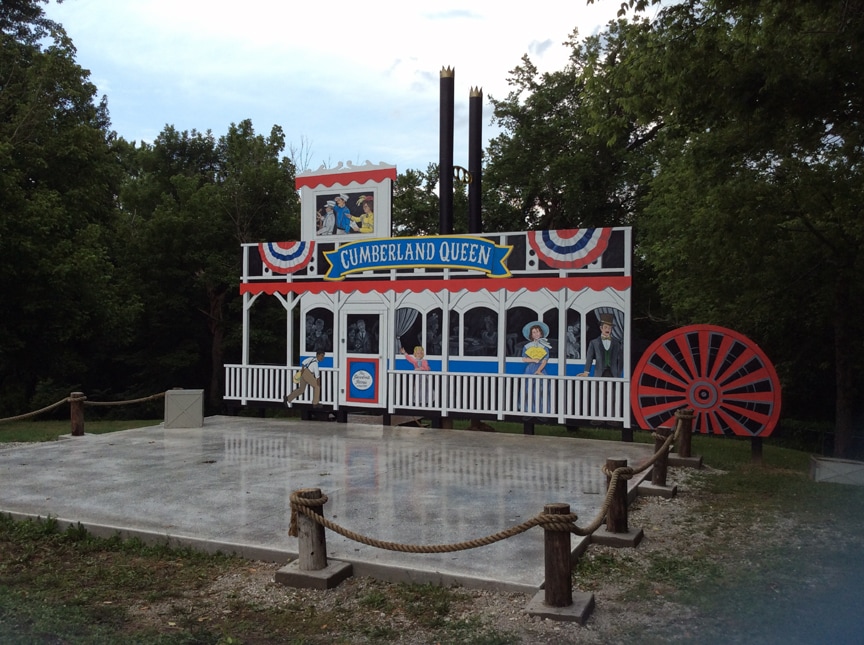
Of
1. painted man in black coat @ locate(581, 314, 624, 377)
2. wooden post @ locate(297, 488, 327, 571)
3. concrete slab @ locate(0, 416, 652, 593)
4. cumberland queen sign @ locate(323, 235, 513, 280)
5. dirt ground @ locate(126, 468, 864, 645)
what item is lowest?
dirt ground @ locate(126, 468, 864, 645)

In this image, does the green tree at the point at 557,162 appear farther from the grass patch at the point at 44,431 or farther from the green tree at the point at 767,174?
the grass patch at the point at 44,431

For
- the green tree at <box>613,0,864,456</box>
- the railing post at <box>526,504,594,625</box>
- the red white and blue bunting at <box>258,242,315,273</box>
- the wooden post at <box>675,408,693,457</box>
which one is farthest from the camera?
the red white and blue bunting at <box>258,242,315,273</box>

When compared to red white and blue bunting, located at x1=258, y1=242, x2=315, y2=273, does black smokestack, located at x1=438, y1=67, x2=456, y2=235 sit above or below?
above

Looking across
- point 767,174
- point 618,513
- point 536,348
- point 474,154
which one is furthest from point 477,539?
point 767,174

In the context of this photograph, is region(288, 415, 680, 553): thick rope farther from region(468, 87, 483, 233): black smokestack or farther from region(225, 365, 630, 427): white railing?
region(468, 87, 483, 233): black smokestack

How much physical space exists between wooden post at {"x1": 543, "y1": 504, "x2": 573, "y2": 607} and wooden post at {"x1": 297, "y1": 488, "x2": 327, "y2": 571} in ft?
5.91

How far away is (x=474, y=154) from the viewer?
651 inches

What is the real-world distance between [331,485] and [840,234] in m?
13.1

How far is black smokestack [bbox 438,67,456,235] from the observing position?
51.8 feet

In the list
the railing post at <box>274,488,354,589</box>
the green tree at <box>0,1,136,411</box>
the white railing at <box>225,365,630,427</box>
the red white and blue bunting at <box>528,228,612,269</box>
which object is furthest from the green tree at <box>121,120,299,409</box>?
the railing post at <box>274,488,354,589</box>

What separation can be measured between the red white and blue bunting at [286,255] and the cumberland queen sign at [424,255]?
72 cm

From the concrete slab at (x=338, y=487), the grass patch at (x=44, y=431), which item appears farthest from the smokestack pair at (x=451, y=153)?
the grass patch at (x=44, y=431)

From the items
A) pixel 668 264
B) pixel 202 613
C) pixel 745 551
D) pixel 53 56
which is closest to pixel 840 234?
pixel 668 264

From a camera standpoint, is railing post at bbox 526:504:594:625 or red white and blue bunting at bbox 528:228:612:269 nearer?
railing post at bbox 526:504:594:625
